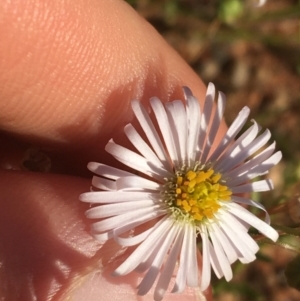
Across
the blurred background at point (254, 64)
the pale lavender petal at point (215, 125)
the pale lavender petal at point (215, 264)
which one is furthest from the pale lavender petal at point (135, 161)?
the blurred background at point (254, 64)

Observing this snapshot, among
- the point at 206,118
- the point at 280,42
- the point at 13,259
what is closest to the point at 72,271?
the point at 13,259

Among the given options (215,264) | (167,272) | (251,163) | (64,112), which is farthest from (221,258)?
(64,112)

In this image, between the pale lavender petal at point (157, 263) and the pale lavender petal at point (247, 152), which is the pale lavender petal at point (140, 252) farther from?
the pale lavender petal at point (247, 152)

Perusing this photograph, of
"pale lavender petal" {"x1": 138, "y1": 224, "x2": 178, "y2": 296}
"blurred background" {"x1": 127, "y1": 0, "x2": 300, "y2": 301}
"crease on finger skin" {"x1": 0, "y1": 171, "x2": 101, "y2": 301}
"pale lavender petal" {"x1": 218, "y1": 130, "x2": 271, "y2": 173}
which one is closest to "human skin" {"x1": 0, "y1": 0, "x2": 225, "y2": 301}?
"crease on finger skin" {"x1": 0, "y1": 171, "x2": 101, "y2": 301}

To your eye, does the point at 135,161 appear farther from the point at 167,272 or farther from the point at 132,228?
the point at 167,272

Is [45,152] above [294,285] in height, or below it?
above

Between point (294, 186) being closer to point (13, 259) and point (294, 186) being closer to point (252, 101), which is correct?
point (13, 259)

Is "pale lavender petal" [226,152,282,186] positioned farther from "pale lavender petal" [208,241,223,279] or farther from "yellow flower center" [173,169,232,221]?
"pale lavender petal" [208,241,223,279]
